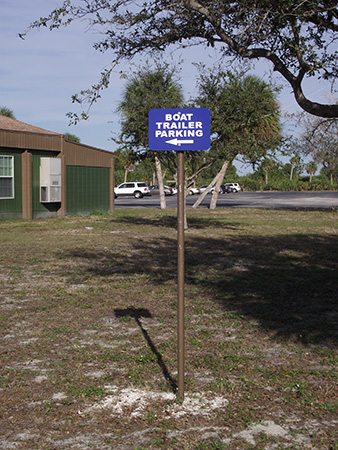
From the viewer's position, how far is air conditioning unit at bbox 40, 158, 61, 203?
2275 cm

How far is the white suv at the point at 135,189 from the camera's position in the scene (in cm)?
5653

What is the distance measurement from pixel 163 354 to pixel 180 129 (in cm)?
234

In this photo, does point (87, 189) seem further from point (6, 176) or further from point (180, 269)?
point (180, 269)

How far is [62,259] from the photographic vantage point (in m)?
12.1

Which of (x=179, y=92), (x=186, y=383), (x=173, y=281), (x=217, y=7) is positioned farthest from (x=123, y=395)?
(x=179, y=92)

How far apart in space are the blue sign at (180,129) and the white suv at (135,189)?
171ft

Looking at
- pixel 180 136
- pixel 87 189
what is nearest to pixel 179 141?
pixel 180 136

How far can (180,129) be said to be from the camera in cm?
443

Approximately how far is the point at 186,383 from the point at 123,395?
579mm

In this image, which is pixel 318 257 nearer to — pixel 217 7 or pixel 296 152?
pixel 217 7

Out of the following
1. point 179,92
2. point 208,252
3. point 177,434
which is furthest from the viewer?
point 179,92

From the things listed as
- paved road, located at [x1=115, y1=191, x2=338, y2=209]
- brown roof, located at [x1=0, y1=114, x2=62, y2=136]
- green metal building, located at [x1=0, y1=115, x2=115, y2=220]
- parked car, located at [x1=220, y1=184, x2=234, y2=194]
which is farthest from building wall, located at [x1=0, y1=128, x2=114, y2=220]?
parked car, located at [x1=220, y1=184, x2=234, y2=194]

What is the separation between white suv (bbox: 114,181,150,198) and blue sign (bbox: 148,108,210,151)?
52.1 m

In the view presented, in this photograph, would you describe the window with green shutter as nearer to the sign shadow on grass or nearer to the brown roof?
the brown roof
